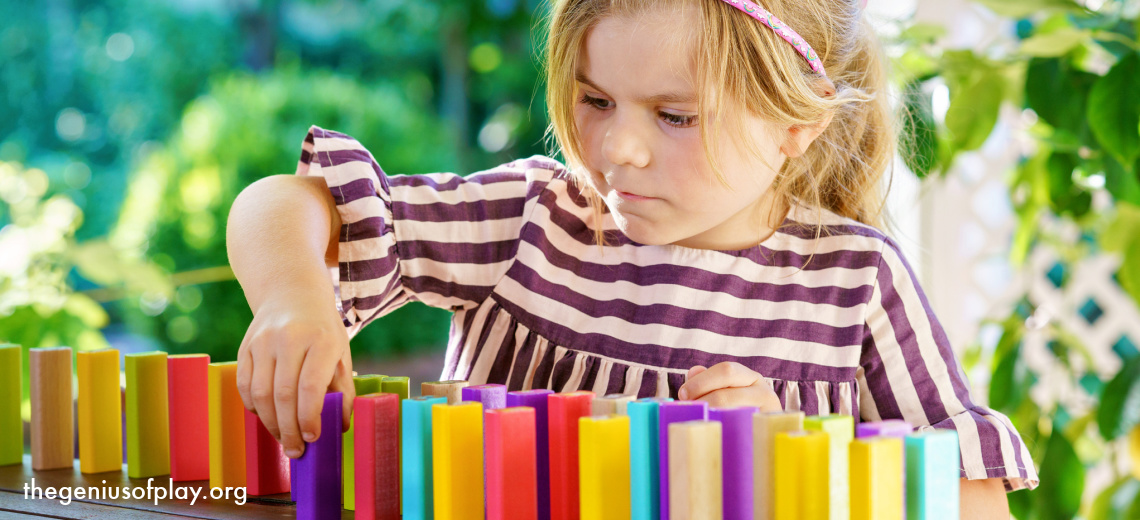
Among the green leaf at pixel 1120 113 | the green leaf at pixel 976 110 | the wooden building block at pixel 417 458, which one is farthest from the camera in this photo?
the green leaf at pixel 976 110

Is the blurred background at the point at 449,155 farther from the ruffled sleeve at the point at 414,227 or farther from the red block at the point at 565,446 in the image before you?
the red block at the point at 565,446

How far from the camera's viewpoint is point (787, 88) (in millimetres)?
806

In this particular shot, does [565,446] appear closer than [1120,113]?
Yes

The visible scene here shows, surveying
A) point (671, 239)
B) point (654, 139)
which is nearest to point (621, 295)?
point (671, 239)

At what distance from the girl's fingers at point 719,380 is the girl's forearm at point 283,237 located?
0.97 ft

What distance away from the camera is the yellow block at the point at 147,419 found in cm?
79

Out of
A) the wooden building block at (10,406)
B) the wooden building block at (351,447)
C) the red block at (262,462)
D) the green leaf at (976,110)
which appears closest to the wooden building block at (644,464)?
the wooden building block at (351,447)

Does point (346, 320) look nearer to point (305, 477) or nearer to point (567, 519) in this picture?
point (305, 477)

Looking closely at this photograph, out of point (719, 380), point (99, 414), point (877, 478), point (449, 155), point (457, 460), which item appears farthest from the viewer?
point (449, 155)

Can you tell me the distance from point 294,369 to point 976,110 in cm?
93

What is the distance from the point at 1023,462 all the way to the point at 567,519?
445mm

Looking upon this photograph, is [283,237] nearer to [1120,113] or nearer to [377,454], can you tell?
[377,454]

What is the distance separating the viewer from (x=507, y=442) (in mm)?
557

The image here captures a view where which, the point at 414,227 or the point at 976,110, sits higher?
A: the point at 976,110
